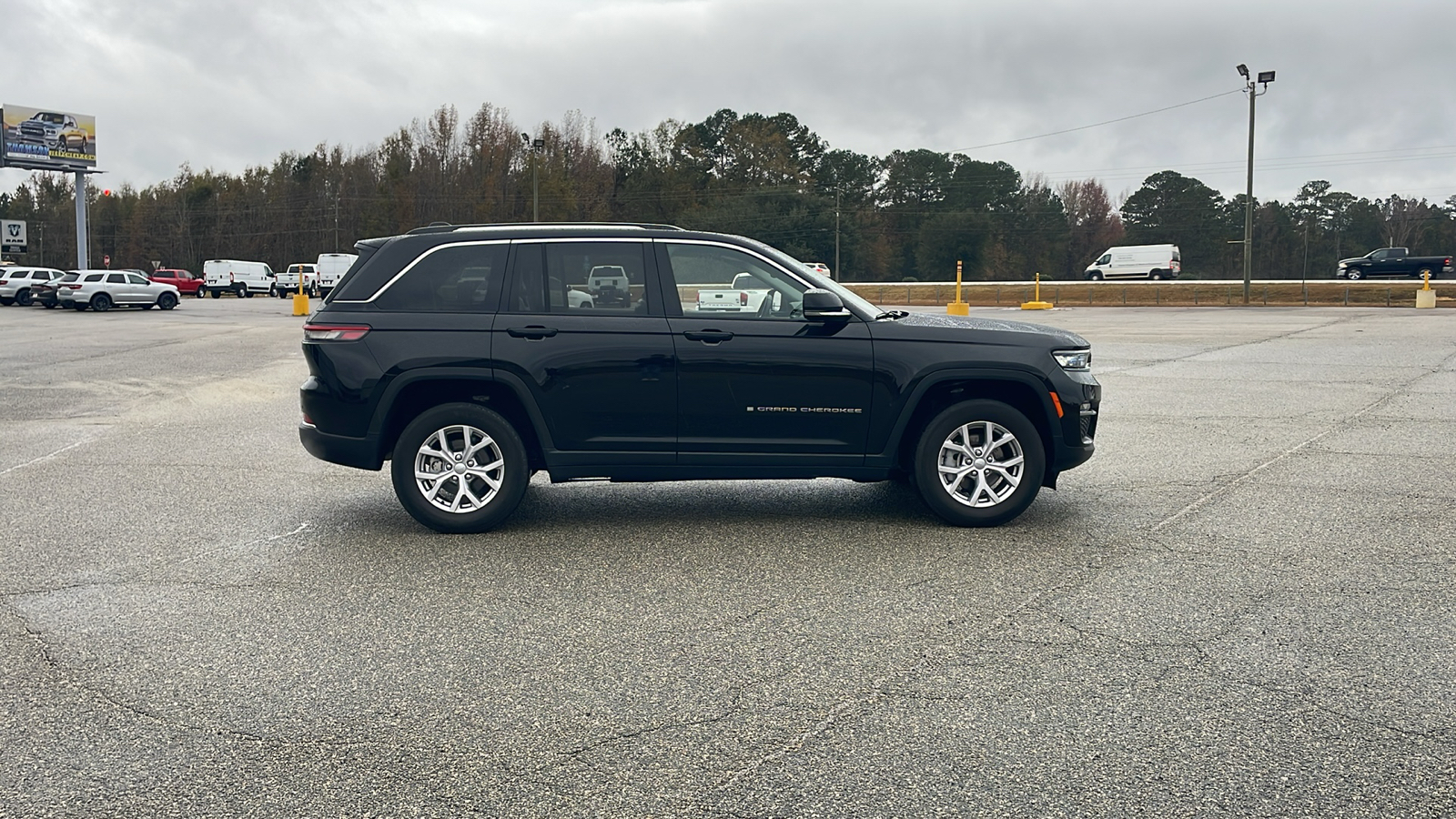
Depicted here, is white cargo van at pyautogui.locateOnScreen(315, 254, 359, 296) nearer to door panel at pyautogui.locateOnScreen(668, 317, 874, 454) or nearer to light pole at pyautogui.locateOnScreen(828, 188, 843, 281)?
light pole at pyautogui.locateOnScreen(828, 188, 843, 281)

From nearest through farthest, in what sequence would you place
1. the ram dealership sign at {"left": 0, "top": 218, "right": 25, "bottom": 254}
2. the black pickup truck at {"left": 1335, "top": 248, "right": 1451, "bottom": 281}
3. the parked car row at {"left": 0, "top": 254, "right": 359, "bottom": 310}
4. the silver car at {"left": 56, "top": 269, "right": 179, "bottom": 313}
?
the silver car at {"left": 56, "top": 269, "right": 179, "bottom": 313}
the parked car row at {"left": 0, "top": 254, "right": 359, "bottom": 310}
the black pickup truck at {"left": 1335, "top": 248, "right": 1451, "bottom": 281}
the ram dealership sign at {"left": 0, "top": 218, "right": 25, "bottom": 254}

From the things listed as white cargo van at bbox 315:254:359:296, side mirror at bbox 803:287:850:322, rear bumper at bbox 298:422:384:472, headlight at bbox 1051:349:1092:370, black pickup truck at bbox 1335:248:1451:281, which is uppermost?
black pickup truck at bbox 1335:248:1451:281

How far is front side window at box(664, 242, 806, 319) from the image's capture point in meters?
6.86

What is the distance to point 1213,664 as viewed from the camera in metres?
4.54

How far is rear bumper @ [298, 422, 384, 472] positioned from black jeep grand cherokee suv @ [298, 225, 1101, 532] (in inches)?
0.4

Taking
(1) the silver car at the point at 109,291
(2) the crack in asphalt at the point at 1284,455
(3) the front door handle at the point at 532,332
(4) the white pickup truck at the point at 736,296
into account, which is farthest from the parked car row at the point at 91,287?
(4) the white pickup truck at the point at 736,296

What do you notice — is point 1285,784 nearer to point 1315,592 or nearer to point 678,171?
point 1315,592

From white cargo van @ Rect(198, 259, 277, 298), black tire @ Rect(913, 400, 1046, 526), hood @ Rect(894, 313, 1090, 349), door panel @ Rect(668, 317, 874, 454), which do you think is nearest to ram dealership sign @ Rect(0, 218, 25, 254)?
white cargo van @ Rect(198, 259, 277, 298)

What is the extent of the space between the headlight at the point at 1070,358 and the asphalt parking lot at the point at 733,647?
0.94m

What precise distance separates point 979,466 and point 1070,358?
0.85 m

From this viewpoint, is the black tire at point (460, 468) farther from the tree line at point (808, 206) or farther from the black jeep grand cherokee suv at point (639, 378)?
the tree line at point (808, 206)

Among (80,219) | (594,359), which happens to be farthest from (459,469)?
(80,219)

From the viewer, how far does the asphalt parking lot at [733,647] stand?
3.52 meters

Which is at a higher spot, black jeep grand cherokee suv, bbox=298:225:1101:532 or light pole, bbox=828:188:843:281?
light pole, bbox=828:188:843:281
